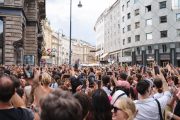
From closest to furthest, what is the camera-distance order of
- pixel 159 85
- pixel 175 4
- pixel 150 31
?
pixel 159 85, pixel 175 4, pixel 150 31

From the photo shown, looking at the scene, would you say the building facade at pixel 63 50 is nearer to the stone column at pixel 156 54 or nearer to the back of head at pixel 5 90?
the stone column at pixel 156 54

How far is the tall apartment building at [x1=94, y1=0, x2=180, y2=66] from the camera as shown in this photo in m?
63.9

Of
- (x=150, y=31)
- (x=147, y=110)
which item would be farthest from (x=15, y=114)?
(x=150, y=31)

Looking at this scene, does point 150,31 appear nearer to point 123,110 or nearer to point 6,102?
point 123,110

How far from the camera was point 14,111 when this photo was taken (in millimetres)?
4715

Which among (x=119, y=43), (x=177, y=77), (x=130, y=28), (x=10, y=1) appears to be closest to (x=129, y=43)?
(x=130, y=28)

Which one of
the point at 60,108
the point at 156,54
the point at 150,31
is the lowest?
the point at 60,108

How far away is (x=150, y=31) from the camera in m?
67.7

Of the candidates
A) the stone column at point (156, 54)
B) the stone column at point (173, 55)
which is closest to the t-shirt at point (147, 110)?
the stone column at point (173, 55)

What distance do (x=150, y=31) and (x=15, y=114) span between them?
64225mm

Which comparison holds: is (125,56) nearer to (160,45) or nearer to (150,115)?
(160,45)

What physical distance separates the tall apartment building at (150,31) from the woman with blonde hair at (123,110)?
172ft

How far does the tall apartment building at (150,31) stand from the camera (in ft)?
210

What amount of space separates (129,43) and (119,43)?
8722mm
